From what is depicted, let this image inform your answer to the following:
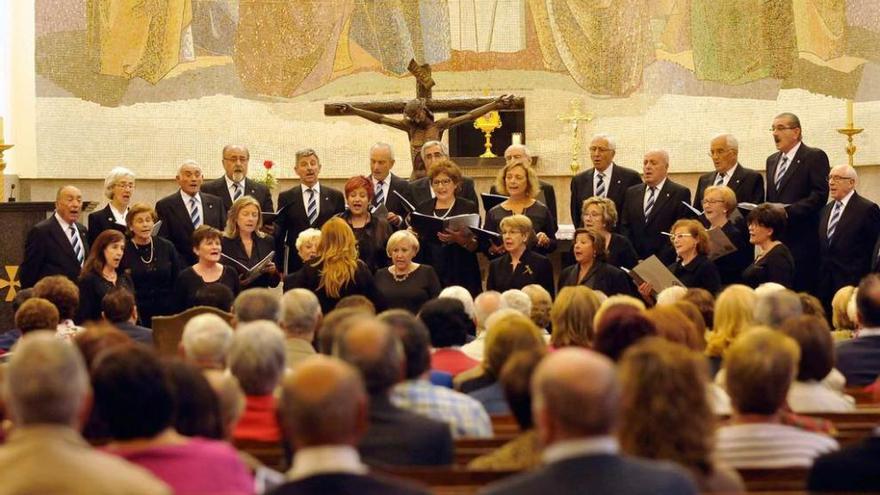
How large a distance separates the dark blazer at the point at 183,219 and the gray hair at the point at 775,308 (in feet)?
18.6

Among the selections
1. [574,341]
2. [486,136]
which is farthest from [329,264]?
[486,136]

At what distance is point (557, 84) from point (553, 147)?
0.64 meters

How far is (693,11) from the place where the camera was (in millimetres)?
14477

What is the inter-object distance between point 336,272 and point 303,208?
1919 millimetres

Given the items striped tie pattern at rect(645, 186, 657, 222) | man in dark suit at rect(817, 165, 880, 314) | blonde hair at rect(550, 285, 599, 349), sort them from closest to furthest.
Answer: blonde hair at rect(550, 285, 599, 349)
man in dark suit at rect(817, 165, 880, 314)
striped tie pattern at rect(645, 186, 657, 222)

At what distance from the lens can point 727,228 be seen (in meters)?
10.2

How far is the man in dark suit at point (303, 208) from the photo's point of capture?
11031 millimetres

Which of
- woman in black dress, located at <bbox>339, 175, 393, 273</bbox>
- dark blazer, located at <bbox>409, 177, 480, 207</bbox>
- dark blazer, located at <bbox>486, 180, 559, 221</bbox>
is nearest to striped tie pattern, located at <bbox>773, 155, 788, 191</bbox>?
dark blazer, located at <bbox>486, 180, 559, 221</bbox>

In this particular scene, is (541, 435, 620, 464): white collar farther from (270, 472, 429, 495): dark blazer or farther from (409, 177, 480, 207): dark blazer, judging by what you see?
(409, 177, 480, 207): dark blazer

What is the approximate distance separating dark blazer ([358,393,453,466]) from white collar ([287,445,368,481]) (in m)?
0.89

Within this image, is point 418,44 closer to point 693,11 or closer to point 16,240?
point 693,11

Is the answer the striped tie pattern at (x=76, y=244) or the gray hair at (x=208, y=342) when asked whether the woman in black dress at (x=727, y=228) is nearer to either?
the striped tie pattern at (x=76, y=244)

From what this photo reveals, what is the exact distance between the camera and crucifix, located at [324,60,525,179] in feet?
40.8

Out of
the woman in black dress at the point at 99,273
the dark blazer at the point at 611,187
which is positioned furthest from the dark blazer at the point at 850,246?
the woman in black dress at the point at 99,273
